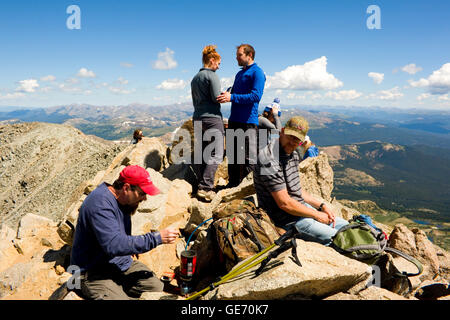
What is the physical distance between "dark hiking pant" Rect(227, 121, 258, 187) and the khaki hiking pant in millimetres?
5155

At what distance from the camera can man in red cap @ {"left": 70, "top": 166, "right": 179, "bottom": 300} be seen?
496cm

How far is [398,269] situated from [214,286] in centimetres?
505

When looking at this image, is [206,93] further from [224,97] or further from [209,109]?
[224,97]

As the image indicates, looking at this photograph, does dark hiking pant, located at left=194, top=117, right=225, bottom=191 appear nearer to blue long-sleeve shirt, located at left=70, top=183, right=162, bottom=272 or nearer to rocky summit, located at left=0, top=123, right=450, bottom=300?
rocky summit, located at left=0, top=123, right=450, bottom=300

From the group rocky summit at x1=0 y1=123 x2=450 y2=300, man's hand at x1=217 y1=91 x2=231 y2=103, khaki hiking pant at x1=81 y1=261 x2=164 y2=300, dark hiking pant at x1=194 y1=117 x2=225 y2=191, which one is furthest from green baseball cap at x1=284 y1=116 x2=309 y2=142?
khaki hiking pant at x1=81 y1=261 x2=164 y2=300

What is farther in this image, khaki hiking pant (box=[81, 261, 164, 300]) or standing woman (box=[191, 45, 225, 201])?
standing woman (box=[191, 45, 225, 201])

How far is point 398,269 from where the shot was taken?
21.5ft

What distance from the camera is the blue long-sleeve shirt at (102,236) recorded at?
16.2 feet

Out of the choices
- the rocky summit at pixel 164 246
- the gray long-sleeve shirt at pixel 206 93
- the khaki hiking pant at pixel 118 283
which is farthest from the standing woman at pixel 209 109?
the khaki hiking pant at pixel 118 283

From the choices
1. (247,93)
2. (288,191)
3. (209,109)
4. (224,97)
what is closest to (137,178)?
(288,191)

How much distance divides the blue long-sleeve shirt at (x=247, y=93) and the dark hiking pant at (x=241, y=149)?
1.00 feet

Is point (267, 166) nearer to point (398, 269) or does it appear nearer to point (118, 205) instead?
point (118, 205)

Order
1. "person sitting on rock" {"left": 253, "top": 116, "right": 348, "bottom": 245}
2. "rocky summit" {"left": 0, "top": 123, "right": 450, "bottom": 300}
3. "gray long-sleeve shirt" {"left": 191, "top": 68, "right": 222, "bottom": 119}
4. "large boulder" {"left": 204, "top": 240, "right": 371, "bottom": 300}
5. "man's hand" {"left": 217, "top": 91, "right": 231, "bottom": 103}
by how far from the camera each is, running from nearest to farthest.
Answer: "large boulder" {"left": 204, "top": 240, "right": 371, "bottom": 300}
"rocky summit" {"left": 0, "top": 123, "right": 450, "bottom": 300}
"person sitting on rock" {"left": 253, "top": 116, "right": 348, "bottom": 245}
"man's hand" {"left": 217, "top": 91, "right": 231, "bottom": 103}
"gray long-sleeve shirt" {"left": 191, "top": 68, "right": 222, "bottom": 119}
